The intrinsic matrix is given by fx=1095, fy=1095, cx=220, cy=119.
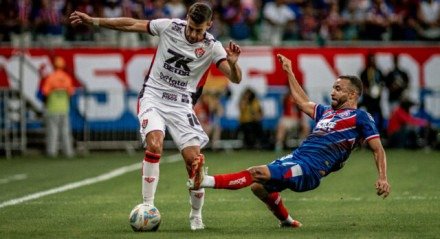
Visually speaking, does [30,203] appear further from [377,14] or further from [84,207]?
[377,14]

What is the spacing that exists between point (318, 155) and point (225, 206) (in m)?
3.42

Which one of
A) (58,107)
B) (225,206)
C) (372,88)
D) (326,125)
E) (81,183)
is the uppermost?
(326,125)

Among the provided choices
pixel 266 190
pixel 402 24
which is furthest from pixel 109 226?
pixel 402 24

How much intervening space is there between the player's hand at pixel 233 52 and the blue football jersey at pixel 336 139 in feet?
3.86

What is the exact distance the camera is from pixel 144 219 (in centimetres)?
1148

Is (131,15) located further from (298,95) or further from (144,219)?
(144,219)

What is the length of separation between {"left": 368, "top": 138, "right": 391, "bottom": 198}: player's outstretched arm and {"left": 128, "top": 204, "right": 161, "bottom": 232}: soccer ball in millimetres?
2357

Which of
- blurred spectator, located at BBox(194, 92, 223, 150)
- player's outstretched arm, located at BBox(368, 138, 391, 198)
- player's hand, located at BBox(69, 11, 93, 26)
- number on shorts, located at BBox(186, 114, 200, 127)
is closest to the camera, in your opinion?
player's outstretched arm, located at BBox(368, 138, 391, 198)

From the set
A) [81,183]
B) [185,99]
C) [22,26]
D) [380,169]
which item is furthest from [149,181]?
[22,26]

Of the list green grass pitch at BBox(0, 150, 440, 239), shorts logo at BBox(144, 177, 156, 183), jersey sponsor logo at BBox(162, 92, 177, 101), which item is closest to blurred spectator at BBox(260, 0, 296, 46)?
green grass pitch at BBox(0, 150, 440, 239)

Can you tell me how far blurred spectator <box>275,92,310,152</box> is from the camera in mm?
28172

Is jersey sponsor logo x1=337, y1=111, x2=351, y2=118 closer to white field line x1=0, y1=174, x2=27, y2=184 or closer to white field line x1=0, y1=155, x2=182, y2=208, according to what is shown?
white field line x1=0, y1=155, x2=182, y2=208

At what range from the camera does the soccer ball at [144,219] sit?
1147cm

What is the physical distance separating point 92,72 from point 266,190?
17.3m
